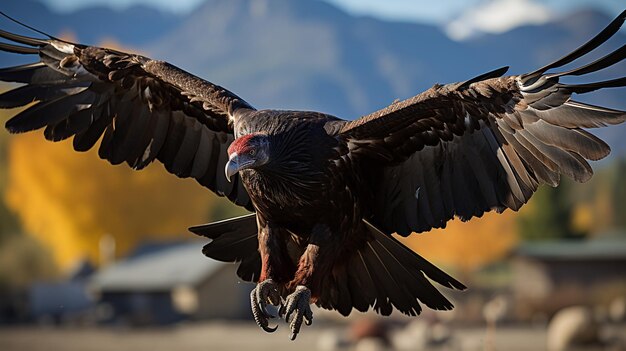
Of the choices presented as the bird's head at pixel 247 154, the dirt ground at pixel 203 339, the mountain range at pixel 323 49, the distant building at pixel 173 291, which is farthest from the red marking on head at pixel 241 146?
the mountain range at pixel 323 49

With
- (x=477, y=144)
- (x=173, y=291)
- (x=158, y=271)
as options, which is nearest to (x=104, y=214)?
(x=158, y=271)

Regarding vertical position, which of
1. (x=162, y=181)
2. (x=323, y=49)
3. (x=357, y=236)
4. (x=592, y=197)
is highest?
(x=323, y=49)

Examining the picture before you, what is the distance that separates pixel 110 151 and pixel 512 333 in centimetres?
3131

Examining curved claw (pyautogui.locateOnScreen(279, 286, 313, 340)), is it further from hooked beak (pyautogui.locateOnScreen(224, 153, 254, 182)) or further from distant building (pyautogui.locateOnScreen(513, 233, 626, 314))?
distant building (pyautogui.locateOnScreen(513, 233, 626, 314))

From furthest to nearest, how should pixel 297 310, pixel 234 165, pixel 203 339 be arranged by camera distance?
pixel 203 339 → pixel 297 310 → pixel 234 165

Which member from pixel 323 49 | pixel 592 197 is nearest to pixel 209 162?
pixel 592 197

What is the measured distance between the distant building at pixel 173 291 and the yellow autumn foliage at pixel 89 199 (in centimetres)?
957

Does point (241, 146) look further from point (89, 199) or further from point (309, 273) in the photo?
point (89, 199)

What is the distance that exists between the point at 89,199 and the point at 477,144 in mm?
50884

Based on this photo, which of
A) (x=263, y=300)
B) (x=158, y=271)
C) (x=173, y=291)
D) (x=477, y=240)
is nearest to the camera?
(x=263, y=300)

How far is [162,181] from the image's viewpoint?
56.0m

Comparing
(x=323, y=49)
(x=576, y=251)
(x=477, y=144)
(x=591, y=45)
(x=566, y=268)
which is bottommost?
(x=477, y=144)

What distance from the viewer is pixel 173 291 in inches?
1779

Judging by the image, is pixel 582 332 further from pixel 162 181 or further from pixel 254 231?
pixel 162 181
